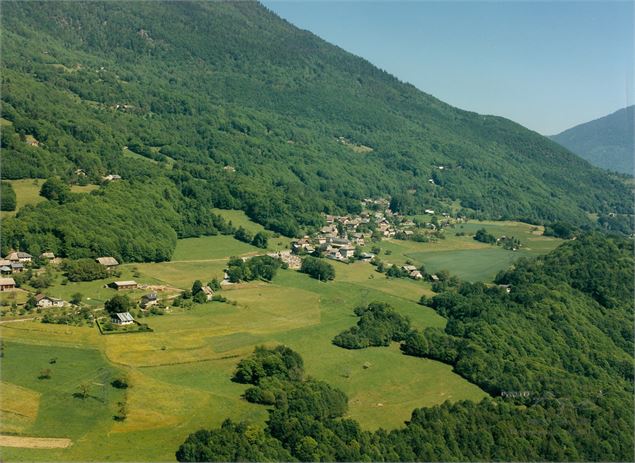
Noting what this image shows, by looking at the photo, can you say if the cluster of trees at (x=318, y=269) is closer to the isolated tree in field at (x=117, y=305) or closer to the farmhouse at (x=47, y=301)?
the isolated tree in field at (x=117, y=305)

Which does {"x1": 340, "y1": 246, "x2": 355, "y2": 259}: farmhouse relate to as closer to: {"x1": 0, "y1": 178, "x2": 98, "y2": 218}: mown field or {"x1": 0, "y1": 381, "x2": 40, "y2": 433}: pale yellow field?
{"x1": 0, "y1": 178, "x2": 98, "y2": 218}: mown field

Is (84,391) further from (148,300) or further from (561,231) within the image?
(561,231)

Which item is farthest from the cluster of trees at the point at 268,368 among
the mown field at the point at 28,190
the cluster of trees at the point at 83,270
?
the mown field at the point at 28,190

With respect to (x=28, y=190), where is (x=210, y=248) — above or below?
below

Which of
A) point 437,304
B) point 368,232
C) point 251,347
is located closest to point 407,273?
point 437,304

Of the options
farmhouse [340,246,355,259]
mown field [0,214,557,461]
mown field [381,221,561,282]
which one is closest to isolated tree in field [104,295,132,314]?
mown field [0,214,557,461]

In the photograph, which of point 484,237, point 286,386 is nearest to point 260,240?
point 484,237
